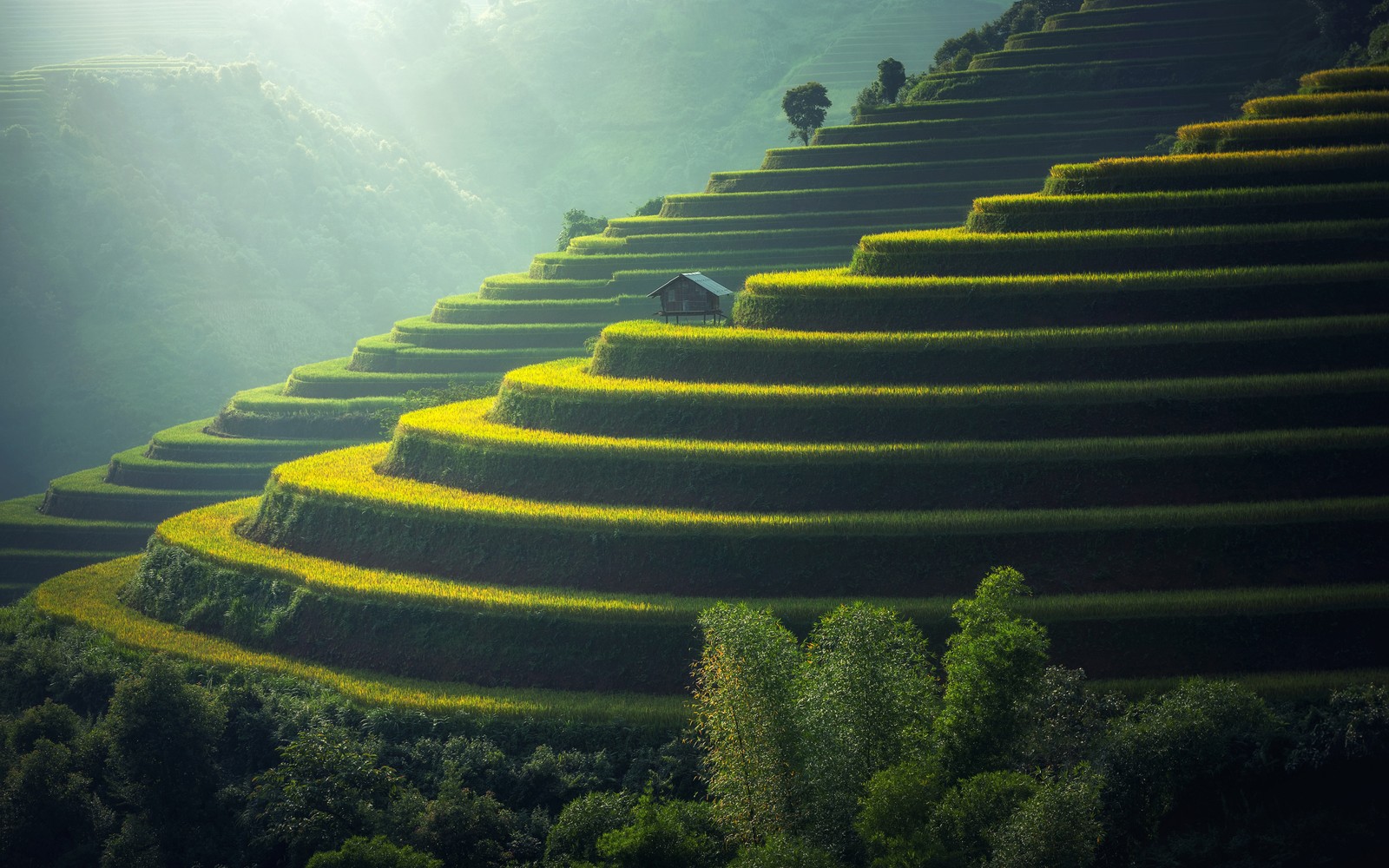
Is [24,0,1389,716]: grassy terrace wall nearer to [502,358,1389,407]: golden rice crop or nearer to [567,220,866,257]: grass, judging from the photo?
[502,358,1389,407]: golden rice crop

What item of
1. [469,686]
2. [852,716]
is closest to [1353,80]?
[852,716]

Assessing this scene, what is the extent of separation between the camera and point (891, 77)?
8181 centimetres

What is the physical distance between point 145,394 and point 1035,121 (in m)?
92.4

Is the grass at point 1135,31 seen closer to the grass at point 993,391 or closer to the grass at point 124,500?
the grass at point 993,391

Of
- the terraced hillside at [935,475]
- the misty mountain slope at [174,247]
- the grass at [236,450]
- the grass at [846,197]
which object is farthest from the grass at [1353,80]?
the misty mountain slope at [174,247]

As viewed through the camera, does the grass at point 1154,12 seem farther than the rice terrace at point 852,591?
Yes

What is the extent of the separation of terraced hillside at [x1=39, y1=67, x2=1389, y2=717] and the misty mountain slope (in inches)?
3462

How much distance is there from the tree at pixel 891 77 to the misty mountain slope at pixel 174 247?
7820 cm

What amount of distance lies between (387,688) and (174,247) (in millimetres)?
129419

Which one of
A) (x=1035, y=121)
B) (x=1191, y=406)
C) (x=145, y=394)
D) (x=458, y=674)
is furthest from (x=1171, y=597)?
(x=145, y=394)

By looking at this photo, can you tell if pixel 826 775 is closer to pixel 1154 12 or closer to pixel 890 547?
pixel 890 547

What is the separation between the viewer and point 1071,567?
29.1 m

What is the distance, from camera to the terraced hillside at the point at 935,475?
94.0 ft

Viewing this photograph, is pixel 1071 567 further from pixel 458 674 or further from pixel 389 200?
pixel 389 200
